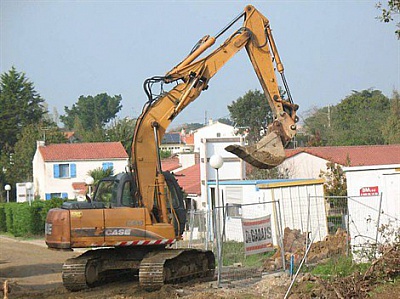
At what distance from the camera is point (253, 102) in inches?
3273

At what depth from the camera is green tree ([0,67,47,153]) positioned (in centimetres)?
8481

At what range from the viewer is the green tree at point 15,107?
84.8 meters

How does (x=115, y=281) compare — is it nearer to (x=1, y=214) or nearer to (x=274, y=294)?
(x=274, y=294)

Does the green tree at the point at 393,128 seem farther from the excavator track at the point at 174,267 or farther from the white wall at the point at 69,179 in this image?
the excavator track at the point at 174,267

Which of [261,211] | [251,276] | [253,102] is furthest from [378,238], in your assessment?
[253,102]

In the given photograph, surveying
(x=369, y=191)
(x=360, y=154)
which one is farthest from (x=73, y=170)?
(x=369, y=191)

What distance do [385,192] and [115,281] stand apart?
7009 millimetres

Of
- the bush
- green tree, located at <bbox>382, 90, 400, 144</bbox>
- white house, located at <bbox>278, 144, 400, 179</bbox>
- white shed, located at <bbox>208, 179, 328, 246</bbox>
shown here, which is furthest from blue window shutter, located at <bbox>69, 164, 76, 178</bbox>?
white shed, located at <bbox>208, 179, 328, 246</bbox>

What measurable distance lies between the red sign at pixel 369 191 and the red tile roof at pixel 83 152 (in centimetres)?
4167

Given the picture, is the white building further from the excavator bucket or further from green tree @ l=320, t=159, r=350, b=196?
the excavator bucket

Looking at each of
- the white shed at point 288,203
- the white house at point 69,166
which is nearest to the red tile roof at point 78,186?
the white house at point 69,166

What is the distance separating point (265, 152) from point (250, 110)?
66.2 metres

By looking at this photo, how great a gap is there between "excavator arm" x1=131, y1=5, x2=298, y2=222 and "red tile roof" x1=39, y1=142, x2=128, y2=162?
41.6 m

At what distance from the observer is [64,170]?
58.7m
